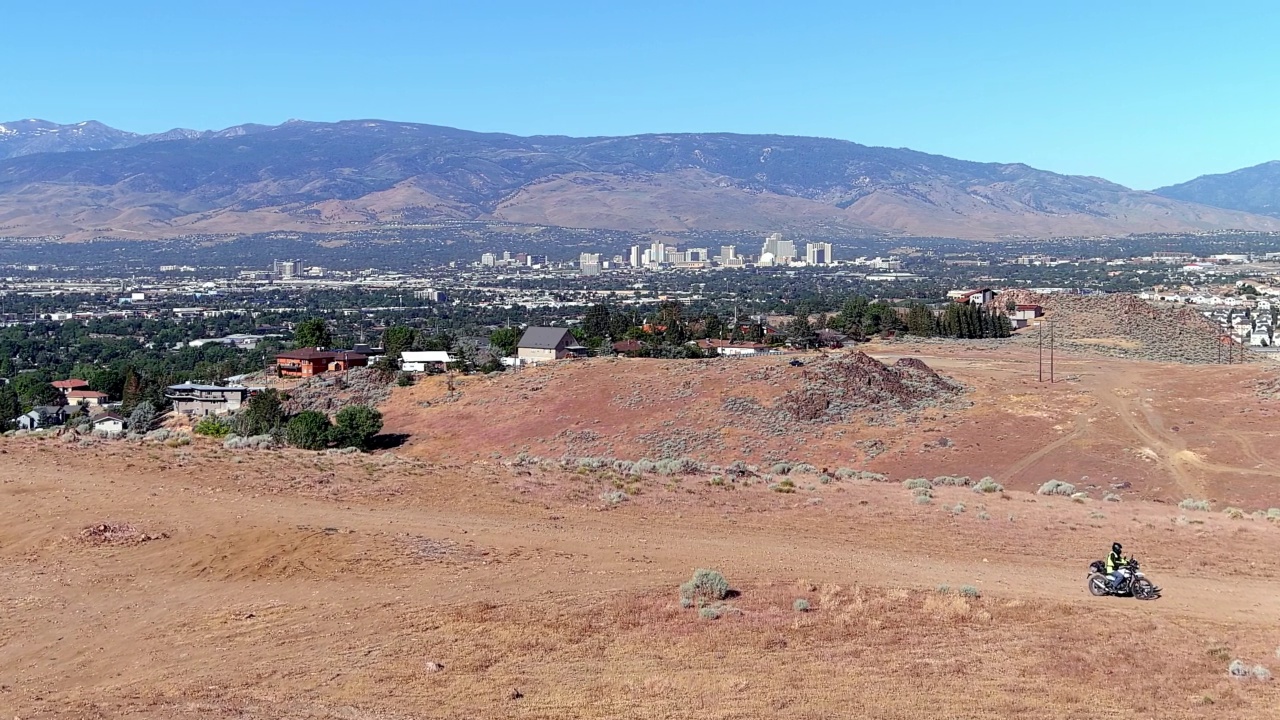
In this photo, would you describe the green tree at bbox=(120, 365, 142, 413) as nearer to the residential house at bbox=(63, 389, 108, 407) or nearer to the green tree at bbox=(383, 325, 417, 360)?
the residential house at bbox=(63, 389, 108, 407)

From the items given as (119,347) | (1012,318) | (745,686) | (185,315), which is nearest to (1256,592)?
(745,686)

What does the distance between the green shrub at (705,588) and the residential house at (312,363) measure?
168 feet

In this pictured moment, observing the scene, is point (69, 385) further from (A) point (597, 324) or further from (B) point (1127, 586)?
(B) point (1127, 586)

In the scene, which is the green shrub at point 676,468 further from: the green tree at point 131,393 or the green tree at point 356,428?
the green tree at point 131,393

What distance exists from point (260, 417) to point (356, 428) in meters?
4.55

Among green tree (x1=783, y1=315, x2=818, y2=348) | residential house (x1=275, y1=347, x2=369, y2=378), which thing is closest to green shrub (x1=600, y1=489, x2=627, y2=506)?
residential house (x1=275, y1=347, x2=369, y2=378)

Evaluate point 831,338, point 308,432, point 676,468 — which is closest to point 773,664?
point 676,468

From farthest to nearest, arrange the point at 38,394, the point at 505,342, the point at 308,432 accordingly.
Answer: the point at 505,342
the point at 38,394
the point at 308,432

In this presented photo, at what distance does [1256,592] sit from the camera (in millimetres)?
18641

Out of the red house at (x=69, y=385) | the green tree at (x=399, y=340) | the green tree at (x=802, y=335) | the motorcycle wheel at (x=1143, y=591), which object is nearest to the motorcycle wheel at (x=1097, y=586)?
the motorcycle wheel at (x=1143, y=591)

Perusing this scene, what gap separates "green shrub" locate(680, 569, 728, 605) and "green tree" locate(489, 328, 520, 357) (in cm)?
5706

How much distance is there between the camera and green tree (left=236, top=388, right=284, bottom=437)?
44031 millimetres

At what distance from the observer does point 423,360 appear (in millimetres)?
69125

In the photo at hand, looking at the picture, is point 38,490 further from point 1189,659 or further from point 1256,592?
point 1256,592
